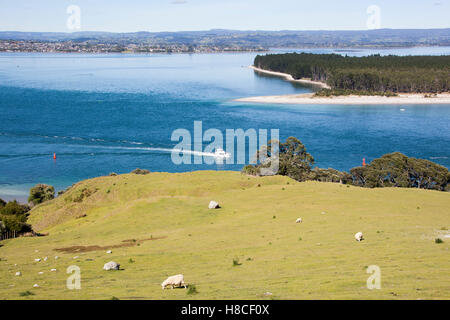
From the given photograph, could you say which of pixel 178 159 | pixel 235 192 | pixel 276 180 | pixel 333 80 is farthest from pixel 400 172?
pixel 333 80

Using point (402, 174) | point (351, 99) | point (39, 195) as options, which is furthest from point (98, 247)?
point (351, 99)

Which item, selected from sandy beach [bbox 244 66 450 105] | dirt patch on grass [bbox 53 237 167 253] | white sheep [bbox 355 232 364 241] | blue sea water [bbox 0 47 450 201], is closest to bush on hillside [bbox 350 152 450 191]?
blue sea water [bbox 0 47 450 201]

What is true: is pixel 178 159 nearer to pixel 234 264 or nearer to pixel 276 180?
pixel 276 180

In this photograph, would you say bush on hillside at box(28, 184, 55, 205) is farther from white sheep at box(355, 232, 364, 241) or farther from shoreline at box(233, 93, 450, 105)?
shoreline at box(233, 93, 450, 105)

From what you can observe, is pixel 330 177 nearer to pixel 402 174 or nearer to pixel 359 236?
pixel 402 174

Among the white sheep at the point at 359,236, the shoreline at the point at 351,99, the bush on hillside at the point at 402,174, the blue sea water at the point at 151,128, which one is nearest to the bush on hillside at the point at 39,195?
the blue sea water at the point at 151,128

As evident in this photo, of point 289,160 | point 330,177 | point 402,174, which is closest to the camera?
point 402,174

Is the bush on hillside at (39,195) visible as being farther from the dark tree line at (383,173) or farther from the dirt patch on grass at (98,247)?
the dirt patch on grass at (98,247)

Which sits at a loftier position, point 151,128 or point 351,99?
point 351,99
